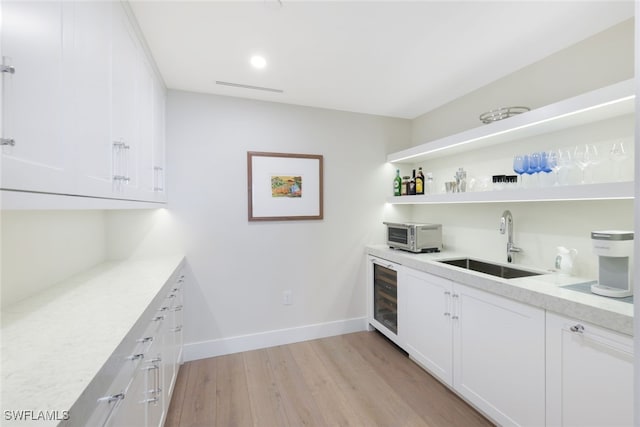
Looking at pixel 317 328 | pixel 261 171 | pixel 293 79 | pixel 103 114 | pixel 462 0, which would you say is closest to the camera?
pixel 103 114

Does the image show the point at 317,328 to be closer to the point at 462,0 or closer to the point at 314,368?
the point at 314,368

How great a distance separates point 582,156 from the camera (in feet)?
5.69

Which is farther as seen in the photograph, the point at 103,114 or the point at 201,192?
the point at 201,192

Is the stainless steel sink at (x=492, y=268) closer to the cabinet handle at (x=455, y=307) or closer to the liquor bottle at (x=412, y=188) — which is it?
the cabinet handle at (x=455, y=307)

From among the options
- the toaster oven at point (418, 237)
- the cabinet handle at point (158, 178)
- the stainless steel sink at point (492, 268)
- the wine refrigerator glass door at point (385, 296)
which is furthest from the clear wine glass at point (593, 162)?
the cabinet handle at point (158, 178)

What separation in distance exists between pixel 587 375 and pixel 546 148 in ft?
4.85

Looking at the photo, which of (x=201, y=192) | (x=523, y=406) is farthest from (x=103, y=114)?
(x=523, y=406)

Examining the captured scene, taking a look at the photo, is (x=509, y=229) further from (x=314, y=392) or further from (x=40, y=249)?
(x=40, y=249)

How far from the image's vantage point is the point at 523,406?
1.55 m

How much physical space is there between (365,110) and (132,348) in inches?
115

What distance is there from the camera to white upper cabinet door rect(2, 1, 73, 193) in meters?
0.69

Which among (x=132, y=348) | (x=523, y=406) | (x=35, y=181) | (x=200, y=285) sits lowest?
(x=523, y=406)

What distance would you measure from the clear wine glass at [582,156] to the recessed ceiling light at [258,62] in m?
2.18

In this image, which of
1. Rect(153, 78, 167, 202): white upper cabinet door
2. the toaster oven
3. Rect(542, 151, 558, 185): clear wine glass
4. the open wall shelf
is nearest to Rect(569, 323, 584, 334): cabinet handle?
the open wall shelf
